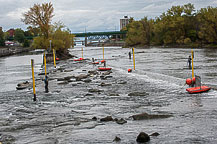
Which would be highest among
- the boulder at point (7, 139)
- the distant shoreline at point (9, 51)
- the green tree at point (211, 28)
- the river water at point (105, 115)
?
the green tree at point (211, 28)

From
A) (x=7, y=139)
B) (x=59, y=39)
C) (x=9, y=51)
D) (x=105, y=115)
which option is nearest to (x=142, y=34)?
(x=9, y=51)

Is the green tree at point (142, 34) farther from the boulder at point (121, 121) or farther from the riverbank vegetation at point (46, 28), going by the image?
the boulder at point (121, 121)

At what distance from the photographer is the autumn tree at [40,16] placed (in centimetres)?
8262

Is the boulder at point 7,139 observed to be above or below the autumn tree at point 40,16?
below

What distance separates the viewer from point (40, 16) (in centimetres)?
8419

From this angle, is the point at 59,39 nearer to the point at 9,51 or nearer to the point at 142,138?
the point at 9,51

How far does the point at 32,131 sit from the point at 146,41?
146 m

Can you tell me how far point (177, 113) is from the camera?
43.2 feet

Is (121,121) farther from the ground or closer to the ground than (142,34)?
closer to the ground

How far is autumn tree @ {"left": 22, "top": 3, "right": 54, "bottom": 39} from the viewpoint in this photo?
271 ft

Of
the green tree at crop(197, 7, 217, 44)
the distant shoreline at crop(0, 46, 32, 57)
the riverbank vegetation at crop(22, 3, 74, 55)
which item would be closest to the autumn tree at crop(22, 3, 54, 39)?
the riverbank vegetation at crop(22, 3, 74, 55)

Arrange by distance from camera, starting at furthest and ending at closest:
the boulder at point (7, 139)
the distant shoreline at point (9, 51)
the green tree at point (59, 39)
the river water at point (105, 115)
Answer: the distant shoreline at point (9, 51) < the green tree at point (59, 39) < the river water at point (105, 115) < the boulder at point (7, 139)

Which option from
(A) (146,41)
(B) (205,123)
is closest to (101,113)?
(B) (205,123)

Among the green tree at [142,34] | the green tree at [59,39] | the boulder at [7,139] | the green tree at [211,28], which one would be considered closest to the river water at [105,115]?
the boulder at [7,139]
